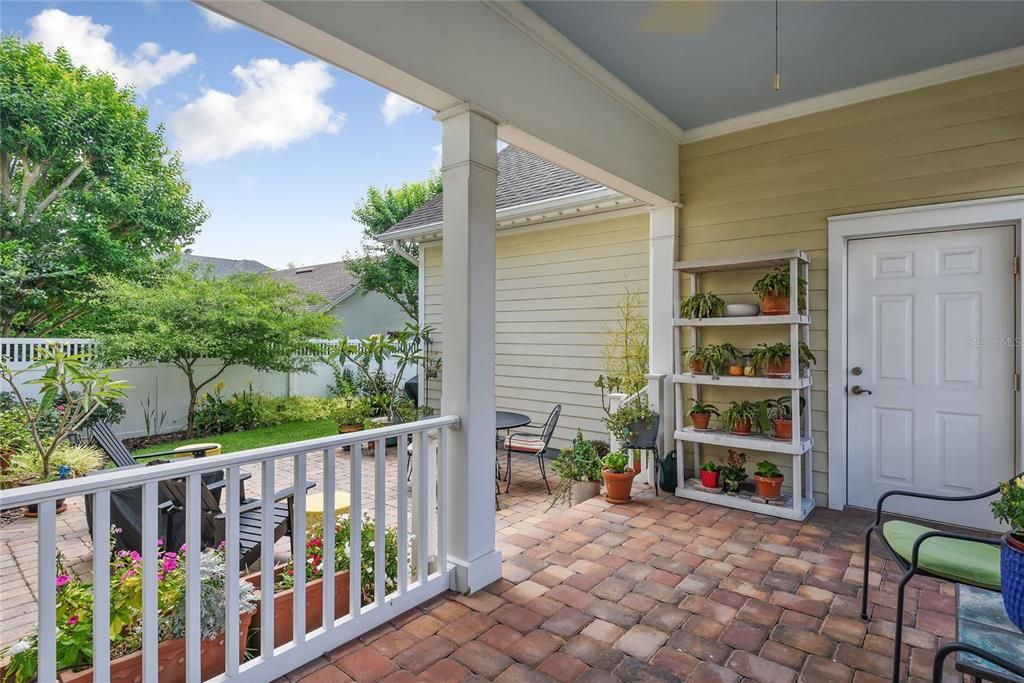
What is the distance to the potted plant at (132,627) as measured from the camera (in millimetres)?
1601

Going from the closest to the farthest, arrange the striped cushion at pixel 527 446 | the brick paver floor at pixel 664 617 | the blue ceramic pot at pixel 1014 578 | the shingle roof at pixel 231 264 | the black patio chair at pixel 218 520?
the blue ceramic pot at pixel 1014 578
the brick paver floor at pixel 664 617
the black patio chair at pixel 218 520
the striped cushion at pixel 527 446
the shingle roof at pixel 231 264

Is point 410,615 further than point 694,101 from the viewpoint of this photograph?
No

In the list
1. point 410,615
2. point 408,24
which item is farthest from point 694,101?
point 410,615

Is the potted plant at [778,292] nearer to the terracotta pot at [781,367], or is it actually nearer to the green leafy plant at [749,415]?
the terracotta pot at [781,367]

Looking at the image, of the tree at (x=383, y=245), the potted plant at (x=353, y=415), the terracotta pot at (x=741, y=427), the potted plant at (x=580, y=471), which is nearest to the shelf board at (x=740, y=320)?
the terracotta pot at (x=741, y=427)

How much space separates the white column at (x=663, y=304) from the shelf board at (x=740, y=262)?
0.19 meters

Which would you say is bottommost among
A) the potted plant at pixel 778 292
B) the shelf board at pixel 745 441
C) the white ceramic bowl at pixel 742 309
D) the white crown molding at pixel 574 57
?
the shelf board at pixel 745 441

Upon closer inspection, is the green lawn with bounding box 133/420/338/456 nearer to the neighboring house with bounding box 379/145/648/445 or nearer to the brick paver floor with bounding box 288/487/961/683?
the neighboring house with bounding box 379/145/648/445

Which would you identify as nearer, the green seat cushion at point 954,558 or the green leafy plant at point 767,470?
the green seat cushion at point 954,558

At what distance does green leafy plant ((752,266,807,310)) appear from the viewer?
12.0 feet

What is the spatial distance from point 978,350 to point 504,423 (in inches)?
145

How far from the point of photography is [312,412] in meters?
8.81

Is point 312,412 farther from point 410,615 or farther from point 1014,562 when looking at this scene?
point 1014,562

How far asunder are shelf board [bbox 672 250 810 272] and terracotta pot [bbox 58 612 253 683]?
355cm
